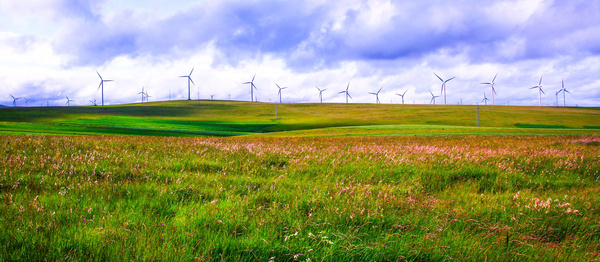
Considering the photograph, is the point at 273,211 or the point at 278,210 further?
the point at 278,210

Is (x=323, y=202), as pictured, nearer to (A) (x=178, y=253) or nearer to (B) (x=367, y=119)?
(A) (x=178, y=253)

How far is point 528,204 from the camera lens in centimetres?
555

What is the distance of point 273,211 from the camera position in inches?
180

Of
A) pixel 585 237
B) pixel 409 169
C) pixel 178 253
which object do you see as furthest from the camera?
pixel 409 169

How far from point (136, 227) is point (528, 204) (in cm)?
607

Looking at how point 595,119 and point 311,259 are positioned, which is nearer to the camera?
point 311,259

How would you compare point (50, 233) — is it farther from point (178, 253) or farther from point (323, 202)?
point (323, 202)

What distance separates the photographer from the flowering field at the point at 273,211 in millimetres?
3475

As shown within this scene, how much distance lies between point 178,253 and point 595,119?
16161cm

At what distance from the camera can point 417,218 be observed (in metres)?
4.59

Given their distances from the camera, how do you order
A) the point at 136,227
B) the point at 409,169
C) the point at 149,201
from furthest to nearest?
1. the point at 409,169
2. the point at 149,201
3. the point at 136,227

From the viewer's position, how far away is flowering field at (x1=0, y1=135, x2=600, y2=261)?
3475 millimetres

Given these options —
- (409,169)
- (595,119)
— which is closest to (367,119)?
(595,119)

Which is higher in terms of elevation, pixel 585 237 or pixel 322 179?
pixel 322 179
